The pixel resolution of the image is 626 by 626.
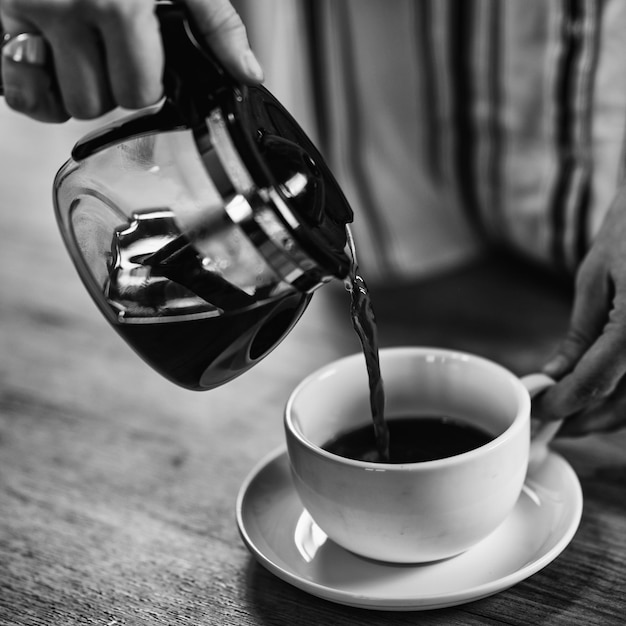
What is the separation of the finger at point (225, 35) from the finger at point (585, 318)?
0.44m

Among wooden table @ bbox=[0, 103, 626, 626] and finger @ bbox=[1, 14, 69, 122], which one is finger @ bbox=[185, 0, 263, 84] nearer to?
finger @ bbox=[1, 14, 69, 122]

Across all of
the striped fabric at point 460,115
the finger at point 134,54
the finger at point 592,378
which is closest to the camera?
the finger at point 134,54

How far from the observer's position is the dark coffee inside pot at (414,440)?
0.76 metres

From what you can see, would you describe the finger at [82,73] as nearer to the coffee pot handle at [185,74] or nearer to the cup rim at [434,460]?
the coffee pot handle at [185,74]

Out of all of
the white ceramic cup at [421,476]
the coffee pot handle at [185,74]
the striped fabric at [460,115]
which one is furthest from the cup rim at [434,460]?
the striped fabric at [460,115]

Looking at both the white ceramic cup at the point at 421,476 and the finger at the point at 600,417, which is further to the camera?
the finger at the point at 600,417

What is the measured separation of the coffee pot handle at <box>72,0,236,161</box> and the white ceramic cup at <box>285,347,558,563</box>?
0.88 feet

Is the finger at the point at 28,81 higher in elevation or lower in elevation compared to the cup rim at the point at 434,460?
higher

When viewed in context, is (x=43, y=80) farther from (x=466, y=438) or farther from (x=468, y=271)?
(x=468, y=271)

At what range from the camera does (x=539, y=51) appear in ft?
4.25

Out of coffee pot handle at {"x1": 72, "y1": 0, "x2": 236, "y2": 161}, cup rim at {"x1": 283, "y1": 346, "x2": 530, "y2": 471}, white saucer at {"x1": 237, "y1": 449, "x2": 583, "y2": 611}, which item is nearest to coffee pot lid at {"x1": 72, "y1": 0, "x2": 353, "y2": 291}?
coffee pot handle at {"x1": 72, "y1": 0, "x2": 236, "y2": 161}

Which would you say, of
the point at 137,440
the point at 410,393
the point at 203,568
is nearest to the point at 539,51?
the point at 410,393

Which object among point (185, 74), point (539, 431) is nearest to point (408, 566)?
point (539, 431)

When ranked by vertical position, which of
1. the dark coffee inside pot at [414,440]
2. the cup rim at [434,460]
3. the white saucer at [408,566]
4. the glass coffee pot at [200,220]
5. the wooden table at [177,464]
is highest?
the glass coffee pot at [200,220]
